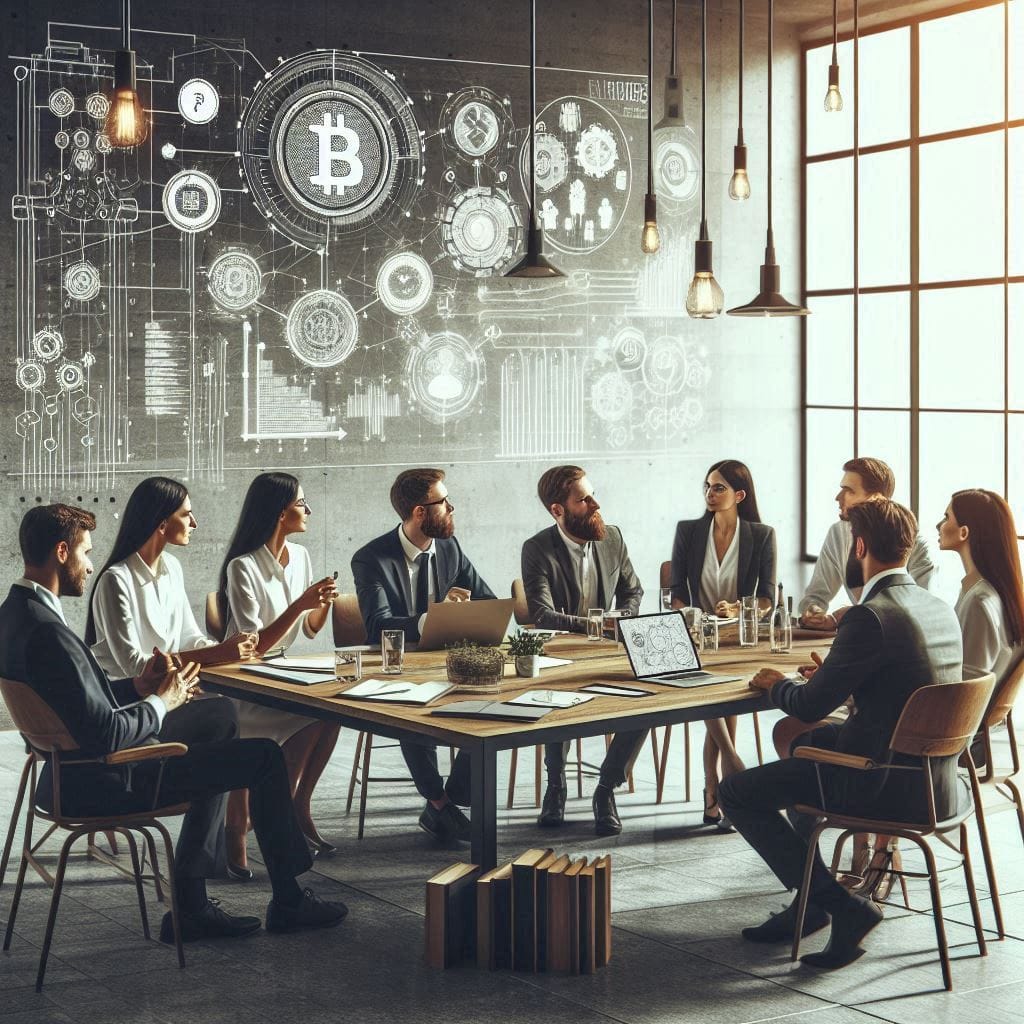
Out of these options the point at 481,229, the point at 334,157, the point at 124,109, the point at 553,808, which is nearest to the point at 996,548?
the point at 553,808

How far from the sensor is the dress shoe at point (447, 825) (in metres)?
5.66

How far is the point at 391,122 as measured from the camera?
845 cm

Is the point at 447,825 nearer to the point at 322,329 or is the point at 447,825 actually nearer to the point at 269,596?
the point at 269,596

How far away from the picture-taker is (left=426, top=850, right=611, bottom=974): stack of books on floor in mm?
4184

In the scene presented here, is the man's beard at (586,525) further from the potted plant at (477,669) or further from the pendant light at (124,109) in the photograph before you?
Answer: the pendant light at (124,109)

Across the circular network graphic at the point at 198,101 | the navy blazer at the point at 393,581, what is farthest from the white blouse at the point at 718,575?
the circular network graphic at the point at 198,101

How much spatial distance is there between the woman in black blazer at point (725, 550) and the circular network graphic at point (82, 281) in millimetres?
3338

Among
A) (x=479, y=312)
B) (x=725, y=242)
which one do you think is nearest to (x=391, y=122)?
(x=479, y=312)

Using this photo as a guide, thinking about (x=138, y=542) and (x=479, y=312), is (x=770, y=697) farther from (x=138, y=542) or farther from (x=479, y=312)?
(x=479, y=312)

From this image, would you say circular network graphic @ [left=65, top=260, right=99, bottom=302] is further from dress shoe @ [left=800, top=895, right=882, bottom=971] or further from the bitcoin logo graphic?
dress shoe @ [left=800, top=895, right=882, bottom=971]

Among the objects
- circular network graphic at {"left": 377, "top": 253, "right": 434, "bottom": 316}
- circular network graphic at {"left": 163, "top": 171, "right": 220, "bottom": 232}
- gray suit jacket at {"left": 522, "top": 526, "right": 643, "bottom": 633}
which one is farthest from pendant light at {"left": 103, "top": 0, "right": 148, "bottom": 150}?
circular network graphic at {"left": 377, "top": 253, "right": 434, "bottom": 316}

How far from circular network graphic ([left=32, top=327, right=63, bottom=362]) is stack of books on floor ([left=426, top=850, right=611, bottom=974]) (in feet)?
14.2

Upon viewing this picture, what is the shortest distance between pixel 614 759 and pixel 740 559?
98cm

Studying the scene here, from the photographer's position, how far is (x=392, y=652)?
4.87m
